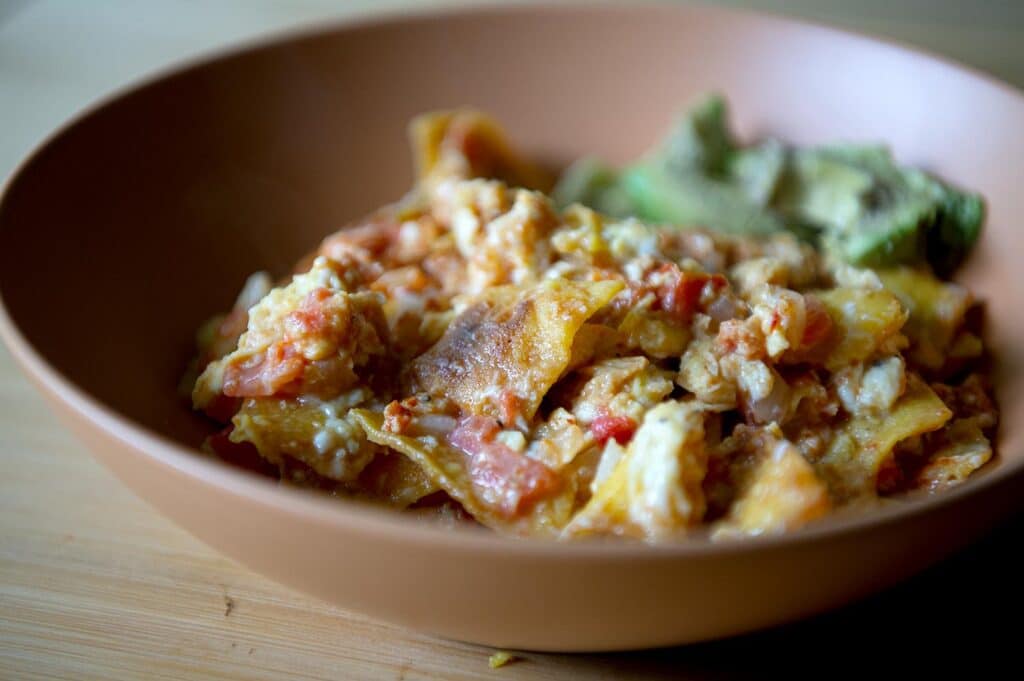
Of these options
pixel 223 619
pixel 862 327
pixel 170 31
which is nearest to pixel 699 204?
pixel 862 327

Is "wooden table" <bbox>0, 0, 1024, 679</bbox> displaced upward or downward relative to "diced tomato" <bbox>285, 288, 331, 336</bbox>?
downward

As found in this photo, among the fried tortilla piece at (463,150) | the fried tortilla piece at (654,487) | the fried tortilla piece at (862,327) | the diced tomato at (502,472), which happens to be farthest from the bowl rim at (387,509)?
the fried tortilla piece at (463,150)

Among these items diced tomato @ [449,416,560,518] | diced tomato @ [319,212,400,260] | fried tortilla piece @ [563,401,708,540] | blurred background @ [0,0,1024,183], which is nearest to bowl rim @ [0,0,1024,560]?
fried tortilla piece @ [563,401,708,540]

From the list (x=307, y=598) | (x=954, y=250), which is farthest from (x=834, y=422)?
(x=307, y=598)

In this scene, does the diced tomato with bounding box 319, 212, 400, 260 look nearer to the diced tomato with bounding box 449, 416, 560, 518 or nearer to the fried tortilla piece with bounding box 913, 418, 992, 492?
the diced tomato with bounding box 449, 416, 560, 518

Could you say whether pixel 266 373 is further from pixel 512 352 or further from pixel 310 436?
pixel 512 352

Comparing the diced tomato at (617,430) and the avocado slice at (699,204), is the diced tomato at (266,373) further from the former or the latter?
the avocado slice at (699,204)

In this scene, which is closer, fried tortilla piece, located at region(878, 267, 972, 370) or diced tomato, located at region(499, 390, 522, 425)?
diced tomato, located at region(499, 390, 522, 425)
